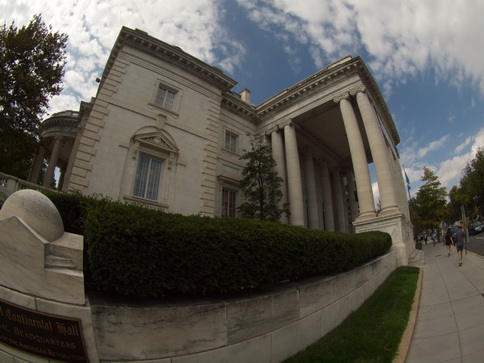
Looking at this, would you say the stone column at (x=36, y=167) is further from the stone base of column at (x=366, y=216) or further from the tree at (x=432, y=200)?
the tree at (x=432, y=200)

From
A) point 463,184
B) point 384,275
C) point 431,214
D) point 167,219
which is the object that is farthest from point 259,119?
point 463,184

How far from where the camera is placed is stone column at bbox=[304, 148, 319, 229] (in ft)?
81.1

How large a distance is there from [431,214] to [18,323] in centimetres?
3950

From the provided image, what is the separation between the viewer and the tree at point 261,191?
16.6m

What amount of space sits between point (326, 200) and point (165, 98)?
20.7 meters

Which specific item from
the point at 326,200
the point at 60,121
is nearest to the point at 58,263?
the point at 60,121

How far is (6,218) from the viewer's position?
2.98 meters

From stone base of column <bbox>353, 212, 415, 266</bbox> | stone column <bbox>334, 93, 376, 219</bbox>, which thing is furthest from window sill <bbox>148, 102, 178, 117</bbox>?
stone base of column <bbox>353, 212, 415, 266</bbox>

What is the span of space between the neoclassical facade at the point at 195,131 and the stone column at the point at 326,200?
3101 mm

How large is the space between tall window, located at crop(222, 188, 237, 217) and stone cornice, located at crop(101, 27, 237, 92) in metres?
8.49

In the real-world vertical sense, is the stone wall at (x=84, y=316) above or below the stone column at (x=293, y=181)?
below

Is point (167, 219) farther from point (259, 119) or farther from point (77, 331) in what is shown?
point (259, 119)

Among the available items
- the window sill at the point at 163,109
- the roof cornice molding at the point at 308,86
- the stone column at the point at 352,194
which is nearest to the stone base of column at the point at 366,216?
the roof cornice molding at the point at 308,86

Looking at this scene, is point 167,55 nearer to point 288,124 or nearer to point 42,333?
point 288,124
